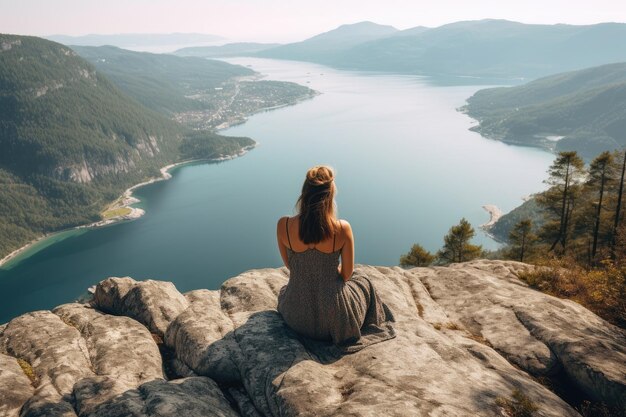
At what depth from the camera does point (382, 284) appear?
47.6ft

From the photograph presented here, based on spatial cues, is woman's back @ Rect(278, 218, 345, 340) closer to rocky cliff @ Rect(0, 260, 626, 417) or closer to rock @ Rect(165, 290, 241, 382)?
rocky cliff @ Rect(0, 260, 626, 417)

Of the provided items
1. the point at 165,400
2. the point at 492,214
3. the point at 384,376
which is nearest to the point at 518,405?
the point at 384,376

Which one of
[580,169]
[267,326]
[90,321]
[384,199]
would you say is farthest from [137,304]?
[384,199]

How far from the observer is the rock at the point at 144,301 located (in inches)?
500

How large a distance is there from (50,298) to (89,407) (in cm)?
15719

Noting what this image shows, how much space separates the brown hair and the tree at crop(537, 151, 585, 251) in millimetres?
29563

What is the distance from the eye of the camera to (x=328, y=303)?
9.14m

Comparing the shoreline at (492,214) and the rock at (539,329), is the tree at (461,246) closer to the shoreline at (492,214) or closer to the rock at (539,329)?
the rock at (539,329)

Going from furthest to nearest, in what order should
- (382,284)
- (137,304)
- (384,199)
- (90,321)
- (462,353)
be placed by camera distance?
(384,199)
(382,284)
(137,304)
(90,321)
(462,353)

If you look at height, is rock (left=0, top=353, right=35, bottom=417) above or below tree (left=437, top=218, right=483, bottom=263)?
above

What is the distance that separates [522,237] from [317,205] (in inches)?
1541

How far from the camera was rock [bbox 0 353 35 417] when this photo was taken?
7733 mm

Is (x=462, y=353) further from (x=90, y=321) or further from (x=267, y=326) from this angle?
(x=90, y=321)

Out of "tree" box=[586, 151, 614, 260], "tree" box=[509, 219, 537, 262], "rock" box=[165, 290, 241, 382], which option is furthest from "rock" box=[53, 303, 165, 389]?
"tree" box=[509, 219, 537, 262]
